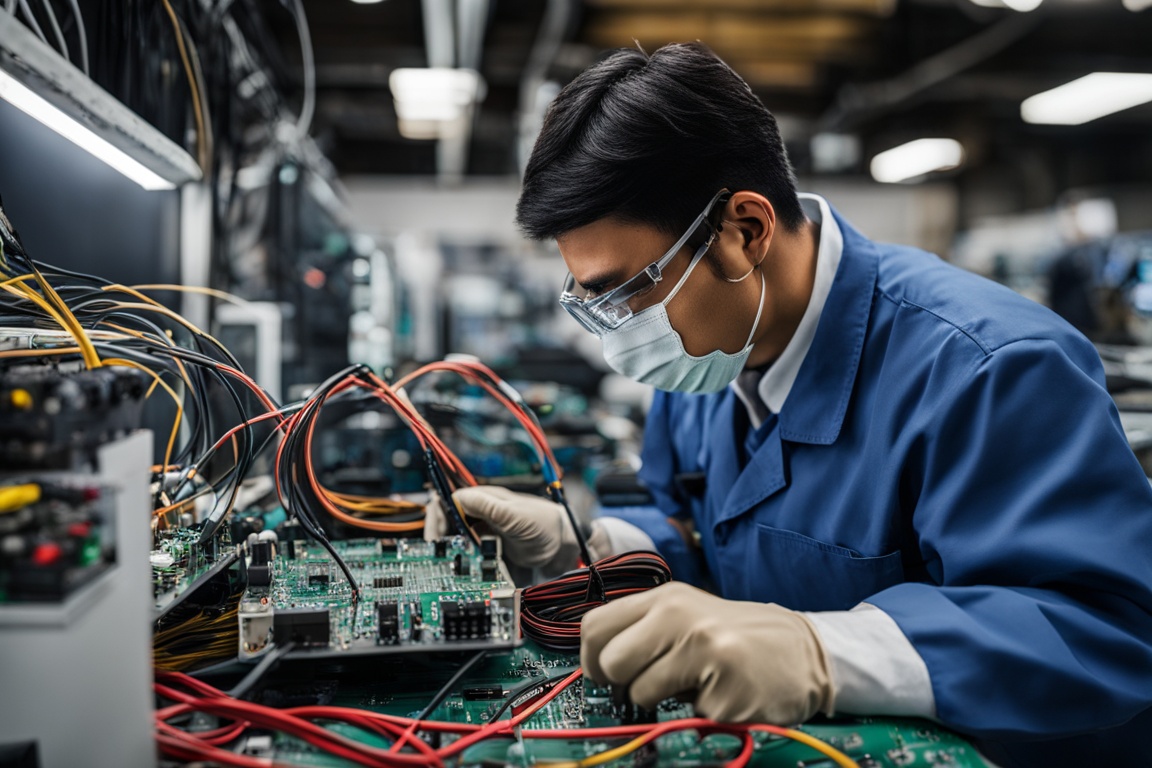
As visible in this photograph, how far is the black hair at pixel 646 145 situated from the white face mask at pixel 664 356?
0.12 m

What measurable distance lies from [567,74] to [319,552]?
4906 millimetres

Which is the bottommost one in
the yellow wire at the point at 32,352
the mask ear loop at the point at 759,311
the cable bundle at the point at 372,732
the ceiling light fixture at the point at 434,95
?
the cable bundle at the point at 372,732

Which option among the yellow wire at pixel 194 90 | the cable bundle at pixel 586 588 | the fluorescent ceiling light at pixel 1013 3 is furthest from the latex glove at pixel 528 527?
the fluorescent ceiling light at pixel 1013 3

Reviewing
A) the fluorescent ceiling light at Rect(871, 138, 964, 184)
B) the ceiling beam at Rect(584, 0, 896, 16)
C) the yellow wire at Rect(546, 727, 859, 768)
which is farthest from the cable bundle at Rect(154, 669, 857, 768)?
the fluorescent ceiling light at Rect(871, 138, 964, 184)

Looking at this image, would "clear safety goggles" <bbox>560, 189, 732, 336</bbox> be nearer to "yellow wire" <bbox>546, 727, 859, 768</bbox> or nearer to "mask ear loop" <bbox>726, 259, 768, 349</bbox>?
"mask ear loop" <bbox>726, 259, 768, 349</bbox>

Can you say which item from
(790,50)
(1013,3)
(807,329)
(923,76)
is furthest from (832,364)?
(923,76)

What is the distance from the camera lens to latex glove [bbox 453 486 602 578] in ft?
3.86

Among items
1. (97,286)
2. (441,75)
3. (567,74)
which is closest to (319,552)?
(97,286)

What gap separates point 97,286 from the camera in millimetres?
1020

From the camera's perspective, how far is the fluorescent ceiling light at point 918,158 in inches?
290

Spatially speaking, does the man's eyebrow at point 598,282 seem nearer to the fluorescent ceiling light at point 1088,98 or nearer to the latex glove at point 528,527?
the latex glove at point 528,527

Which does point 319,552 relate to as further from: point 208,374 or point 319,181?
point 319,181

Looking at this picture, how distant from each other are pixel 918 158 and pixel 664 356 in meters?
8.18

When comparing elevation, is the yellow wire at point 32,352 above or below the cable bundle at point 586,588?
above
